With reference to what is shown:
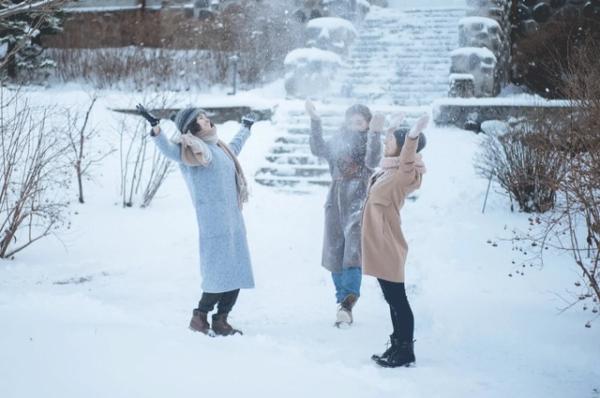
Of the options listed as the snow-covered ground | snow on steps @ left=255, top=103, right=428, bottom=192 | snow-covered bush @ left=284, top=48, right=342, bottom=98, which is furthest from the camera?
snow-covered bush @ left=284, top=48, right=342, bottom=98

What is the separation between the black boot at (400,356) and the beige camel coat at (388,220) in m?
0.39

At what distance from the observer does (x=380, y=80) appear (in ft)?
41.6

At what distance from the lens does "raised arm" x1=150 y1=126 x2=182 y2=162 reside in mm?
3803

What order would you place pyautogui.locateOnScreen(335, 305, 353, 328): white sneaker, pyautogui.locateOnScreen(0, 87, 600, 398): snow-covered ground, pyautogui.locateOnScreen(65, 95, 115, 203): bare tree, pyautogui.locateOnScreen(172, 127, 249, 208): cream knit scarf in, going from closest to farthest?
pyautogui.locateOnScreen(0, 87, 600, 398): snow-covered ground
pyautogui.locateOnScreen(172, 127, 249, 208): cream knit scarf
pyautogui.locateOnScreen(335, 305, 353, 328): white sneaker
pyautogui.locateOnScreen(65, 95, 115, 203): bare tree

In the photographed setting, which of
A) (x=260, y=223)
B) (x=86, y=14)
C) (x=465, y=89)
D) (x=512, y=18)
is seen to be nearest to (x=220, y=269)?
(x=260, y=223)

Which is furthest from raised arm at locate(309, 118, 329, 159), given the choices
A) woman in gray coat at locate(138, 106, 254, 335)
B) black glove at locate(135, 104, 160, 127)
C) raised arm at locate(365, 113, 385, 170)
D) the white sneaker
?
black glove at locate(135, 104, 160, 127)

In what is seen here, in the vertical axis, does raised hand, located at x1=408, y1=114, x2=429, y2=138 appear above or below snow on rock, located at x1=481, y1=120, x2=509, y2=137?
above

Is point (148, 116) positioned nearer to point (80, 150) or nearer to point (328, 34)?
point (80, 150)

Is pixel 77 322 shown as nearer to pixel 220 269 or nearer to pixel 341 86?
pixel 220 269

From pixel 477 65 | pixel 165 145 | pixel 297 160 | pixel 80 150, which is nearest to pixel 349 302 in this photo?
pixel 165 145

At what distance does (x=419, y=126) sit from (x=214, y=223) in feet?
4.98

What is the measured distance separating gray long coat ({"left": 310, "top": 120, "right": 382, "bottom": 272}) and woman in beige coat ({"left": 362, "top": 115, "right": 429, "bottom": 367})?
31.6 inches

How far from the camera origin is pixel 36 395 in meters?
2.62

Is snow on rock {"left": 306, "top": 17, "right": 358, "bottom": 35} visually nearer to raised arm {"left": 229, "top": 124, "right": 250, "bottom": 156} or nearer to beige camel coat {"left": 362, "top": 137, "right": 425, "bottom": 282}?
raised arm {"left": 229, "top": 124, "right": 250, "bottom": 156}
